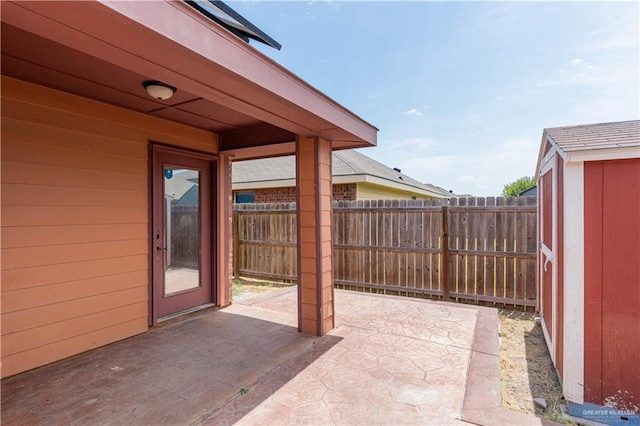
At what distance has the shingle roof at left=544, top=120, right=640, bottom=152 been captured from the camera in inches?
91.9

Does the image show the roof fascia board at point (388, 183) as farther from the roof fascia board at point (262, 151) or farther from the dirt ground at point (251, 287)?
the roof fascia board at point (262, 151)

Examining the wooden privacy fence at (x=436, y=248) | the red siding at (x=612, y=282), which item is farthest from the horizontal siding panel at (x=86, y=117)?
the red siding at (x=612, y=282)

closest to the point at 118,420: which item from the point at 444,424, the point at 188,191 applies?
the point at 444,424

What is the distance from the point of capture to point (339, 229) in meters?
6.44

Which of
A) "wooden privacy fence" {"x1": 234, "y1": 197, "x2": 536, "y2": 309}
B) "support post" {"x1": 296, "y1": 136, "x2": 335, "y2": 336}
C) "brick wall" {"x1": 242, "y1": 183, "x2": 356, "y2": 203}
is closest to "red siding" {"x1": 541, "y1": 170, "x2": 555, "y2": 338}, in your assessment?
"wooden privacy fence" {"x1": 234, "y1": 197, "x2": 536, "y2": 309}

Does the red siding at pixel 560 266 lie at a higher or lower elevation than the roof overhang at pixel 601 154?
lower

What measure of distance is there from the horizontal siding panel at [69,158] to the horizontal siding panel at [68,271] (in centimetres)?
95

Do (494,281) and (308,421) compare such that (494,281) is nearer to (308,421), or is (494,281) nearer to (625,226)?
(625,226)

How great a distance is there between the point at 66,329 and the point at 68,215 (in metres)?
1.09

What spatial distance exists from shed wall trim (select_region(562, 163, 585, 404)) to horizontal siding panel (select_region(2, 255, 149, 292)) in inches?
164

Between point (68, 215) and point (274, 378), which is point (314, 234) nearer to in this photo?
point (274, 378)

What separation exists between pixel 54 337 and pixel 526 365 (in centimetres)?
457

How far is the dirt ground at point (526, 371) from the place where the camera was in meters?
2.46

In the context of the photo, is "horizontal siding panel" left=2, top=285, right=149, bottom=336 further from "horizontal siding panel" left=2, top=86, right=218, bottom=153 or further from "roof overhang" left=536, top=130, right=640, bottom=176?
"roof overhang" left=536, top=130, right=640, bottom=176
